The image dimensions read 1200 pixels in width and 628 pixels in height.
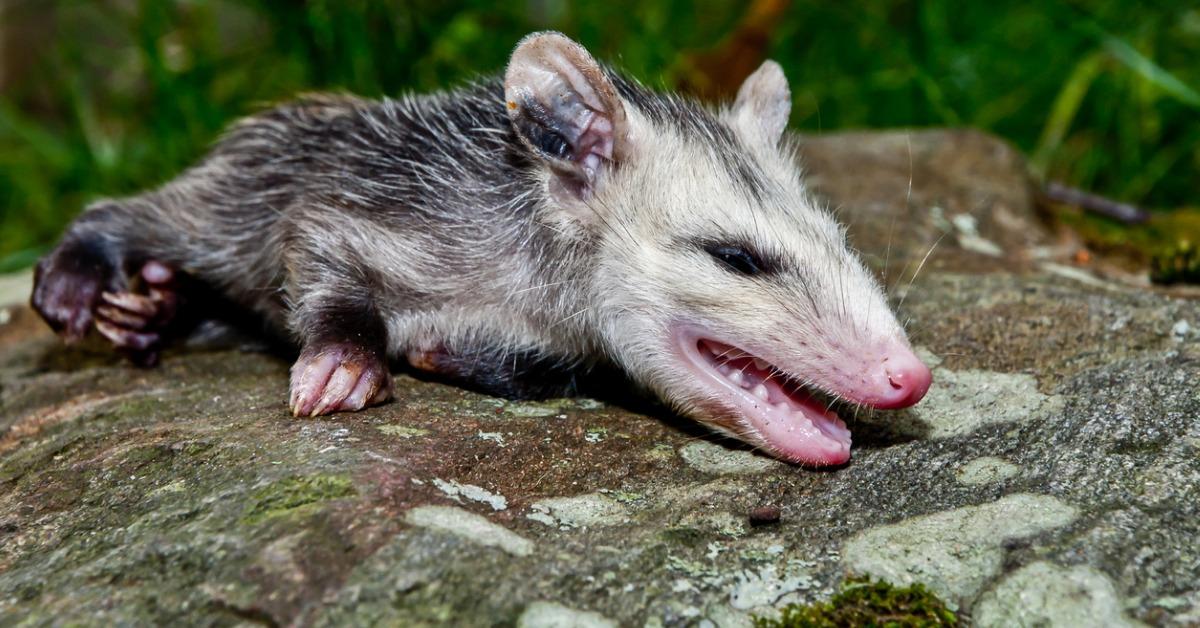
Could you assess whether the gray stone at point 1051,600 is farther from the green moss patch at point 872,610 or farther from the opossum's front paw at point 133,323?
the opossum's front paw at point 133,323

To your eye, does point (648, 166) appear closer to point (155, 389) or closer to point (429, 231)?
point (429, 231)

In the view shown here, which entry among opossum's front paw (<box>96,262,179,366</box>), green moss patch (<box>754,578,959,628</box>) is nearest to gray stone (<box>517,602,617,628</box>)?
green moss patch (<box>754,578,959,628</box>)

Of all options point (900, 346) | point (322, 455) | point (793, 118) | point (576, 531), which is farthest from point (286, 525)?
point (793, 118)

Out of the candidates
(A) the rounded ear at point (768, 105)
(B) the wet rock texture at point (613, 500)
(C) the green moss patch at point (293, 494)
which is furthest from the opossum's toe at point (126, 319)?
(A) the rounded ear at point (768, 105)

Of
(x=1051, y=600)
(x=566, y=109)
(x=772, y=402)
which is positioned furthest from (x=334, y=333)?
(x=1051, y=600)

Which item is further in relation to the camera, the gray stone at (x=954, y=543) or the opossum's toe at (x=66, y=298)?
the opossum's toe at (x=66, y=298)

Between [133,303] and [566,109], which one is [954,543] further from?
[133,303]
